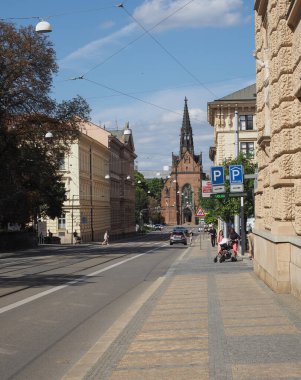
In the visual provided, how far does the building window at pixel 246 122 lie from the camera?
68062 millimetres

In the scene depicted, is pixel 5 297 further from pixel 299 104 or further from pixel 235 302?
Answer: pixel 299 104

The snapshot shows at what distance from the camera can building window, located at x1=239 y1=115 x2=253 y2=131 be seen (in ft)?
223

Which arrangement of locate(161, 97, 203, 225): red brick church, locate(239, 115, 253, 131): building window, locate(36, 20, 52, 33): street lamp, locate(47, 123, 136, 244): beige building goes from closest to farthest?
locate(36, 20, 52, 33): street lamp → locate(239, 115, 253, 131): building window → locate(47, 123, 136, 244): beige building → locate(161, 97, 203, 225): red brick church

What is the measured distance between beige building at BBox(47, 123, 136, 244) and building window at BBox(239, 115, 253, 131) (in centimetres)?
1172

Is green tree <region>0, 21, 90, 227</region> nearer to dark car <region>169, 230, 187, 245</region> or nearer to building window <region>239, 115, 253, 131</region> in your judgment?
dark car <region>169, 230, 187, 245</region>

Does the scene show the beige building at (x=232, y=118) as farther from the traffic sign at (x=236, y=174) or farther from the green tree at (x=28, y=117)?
the traffic sign at (x=236, y=174)

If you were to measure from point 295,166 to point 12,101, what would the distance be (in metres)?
31.5

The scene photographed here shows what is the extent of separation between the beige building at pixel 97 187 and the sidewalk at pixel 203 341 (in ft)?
112

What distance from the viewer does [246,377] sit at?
666cm

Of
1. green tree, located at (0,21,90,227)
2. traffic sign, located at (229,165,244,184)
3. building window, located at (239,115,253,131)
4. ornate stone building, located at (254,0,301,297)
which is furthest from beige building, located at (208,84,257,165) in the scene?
ornate stone building, located at (254,0,301,297)

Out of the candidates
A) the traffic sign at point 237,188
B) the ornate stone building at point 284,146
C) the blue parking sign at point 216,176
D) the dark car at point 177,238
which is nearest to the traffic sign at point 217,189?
the blue parking sign at point 216,176

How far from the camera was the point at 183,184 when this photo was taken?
17075cm

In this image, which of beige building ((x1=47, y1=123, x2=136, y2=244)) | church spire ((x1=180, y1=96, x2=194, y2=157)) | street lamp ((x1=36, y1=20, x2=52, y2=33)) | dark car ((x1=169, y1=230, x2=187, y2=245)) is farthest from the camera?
church spire ((x1=180, y1=96, x2=194, y2=157))

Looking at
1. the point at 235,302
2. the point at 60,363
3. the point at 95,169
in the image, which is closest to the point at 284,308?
the point at 235,302
